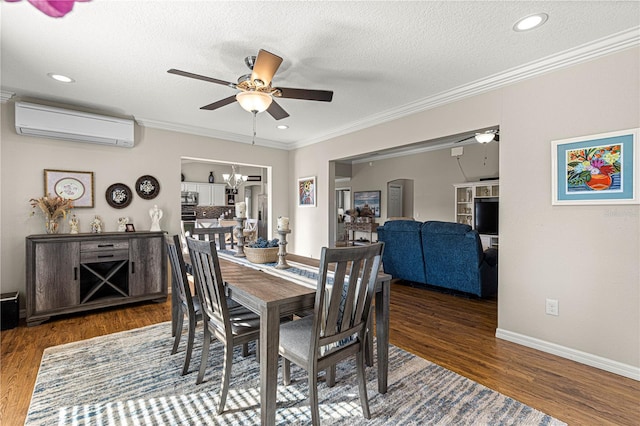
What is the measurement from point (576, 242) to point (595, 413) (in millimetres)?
1195

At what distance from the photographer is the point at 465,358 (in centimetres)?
249

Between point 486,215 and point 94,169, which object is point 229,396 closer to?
point 94,169

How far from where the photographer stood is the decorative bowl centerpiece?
245cm

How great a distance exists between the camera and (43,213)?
3.50 metres

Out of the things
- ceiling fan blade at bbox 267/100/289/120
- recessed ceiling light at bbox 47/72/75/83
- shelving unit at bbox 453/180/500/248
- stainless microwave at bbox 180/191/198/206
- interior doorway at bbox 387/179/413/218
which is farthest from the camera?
stainless microwave at bbox 180/191/198/206

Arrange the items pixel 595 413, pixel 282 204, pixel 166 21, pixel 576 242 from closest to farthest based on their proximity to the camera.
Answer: pixel 595 413
pixel 166 21
pixel 576 242
pixel 282 204

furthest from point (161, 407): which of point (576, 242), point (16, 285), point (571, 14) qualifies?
point (571, 14)

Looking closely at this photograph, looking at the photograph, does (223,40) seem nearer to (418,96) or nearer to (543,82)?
(418,96)

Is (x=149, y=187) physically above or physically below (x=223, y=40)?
below

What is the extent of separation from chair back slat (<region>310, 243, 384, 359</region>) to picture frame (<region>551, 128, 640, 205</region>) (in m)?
1.79

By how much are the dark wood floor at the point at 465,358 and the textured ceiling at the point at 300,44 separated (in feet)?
7.78

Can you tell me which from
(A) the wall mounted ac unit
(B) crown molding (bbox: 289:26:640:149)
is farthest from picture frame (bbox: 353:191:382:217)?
(A) the wall mounted ac unit

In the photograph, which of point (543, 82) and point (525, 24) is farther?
point (543, 82)

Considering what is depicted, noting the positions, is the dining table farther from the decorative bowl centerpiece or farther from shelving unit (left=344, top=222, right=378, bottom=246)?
shelving unit (left=344, top=222, right=378, bottom=246)
